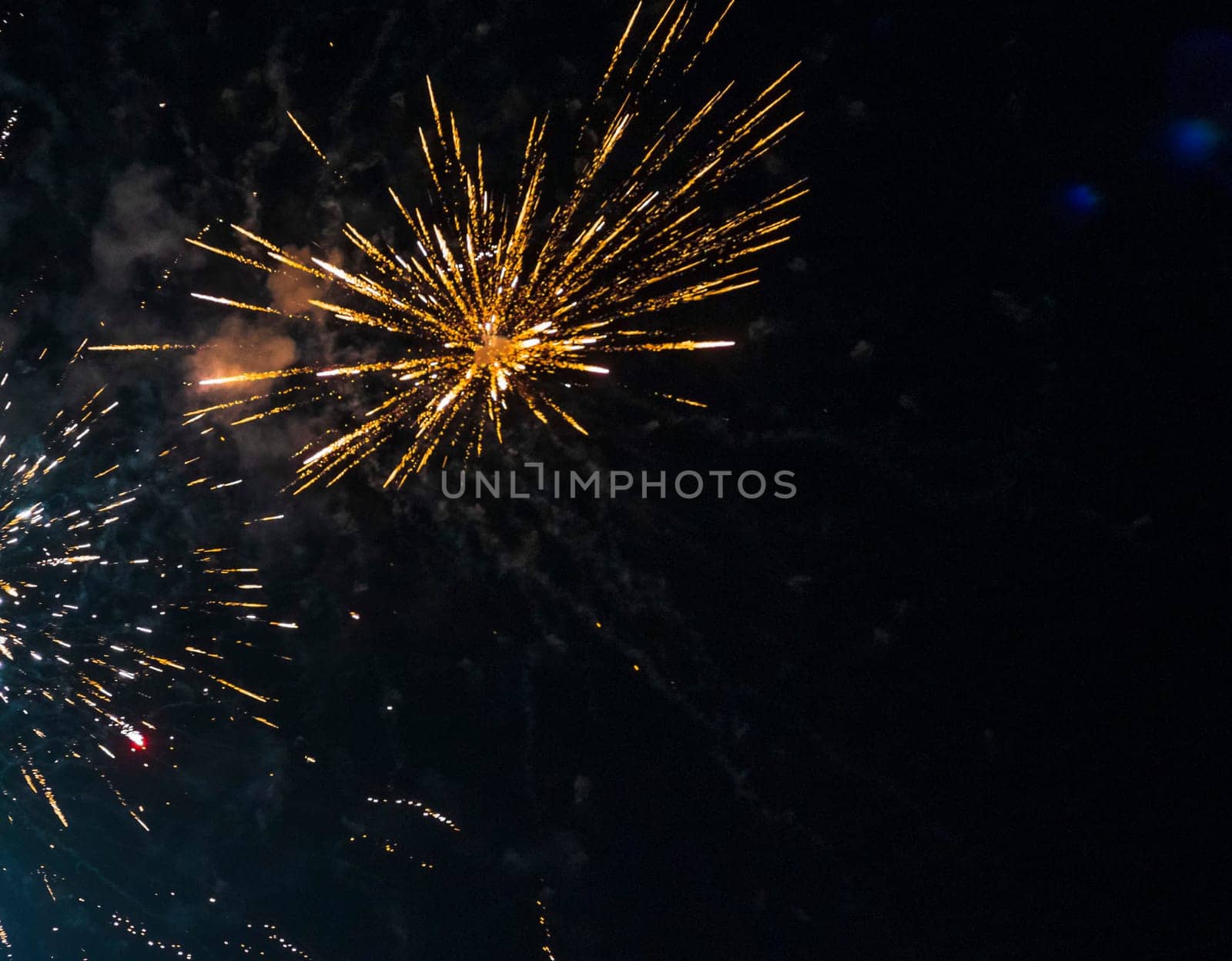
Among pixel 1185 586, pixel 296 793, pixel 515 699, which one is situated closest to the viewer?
pixel 1185 586

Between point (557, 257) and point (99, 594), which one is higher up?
point (557, 257)

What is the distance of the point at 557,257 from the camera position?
1.70 metres

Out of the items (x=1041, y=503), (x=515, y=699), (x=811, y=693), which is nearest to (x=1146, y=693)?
(x=1041, y=503)

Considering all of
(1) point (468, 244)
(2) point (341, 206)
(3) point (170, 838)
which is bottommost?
(3) point (170, 838)

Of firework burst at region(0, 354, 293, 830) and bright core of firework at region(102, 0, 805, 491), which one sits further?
firework burst at region(0, 354, 293, 830)

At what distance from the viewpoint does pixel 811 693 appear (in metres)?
1.74

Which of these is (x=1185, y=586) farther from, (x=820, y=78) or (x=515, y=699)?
(x=515, y=699)

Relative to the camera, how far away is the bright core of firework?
1655mm

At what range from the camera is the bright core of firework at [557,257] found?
1.66 metres

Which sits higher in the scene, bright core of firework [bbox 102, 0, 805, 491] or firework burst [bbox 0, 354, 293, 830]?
bright core of firework [bbox 102, 0, 805, 491]

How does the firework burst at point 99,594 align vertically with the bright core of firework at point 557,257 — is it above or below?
below

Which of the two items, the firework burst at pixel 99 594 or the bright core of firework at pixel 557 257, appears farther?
the firework burst at pixel 99 594

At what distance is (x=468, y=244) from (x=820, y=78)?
2.94 ft

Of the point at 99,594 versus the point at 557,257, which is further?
the point at 99,594
